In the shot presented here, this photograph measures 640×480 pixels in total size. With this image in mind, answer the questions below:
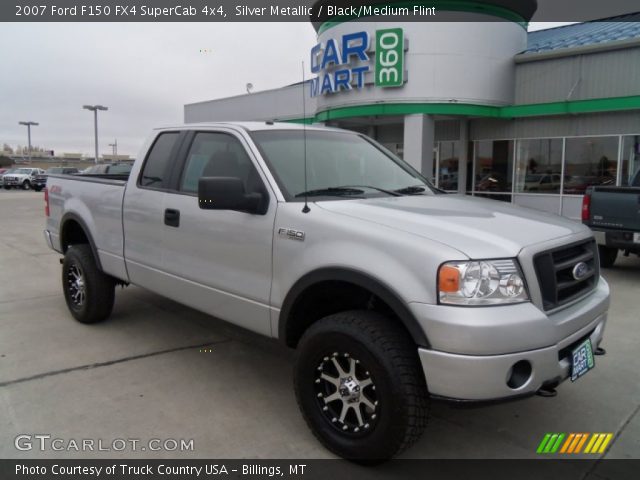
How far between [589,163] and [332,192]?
13.5m

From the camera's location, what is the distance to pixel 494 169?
17.1m

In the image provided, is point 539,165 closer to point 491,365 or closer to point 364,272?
point 364,272

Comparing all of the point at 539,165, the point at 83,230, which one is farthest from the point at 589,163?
the point at 83,230

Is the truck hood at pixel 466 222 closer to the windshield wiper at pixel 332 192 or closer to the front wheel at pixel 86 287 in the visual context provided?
the windshield wiper at pixel 332 192

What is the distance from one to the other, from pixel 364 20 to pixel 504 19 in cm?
405

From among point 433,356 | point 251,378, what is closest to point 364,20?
point 251,378

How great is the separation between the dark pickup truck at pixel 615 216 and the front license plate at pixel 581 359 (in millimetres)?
5486

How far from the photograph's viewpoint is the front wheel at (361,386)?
2.73 m

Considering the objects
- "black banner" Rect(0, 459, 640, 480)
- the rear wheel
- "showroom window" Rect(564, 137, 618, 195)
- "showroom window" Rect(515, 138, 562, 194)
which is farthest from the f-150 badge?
"showroom window" Rect(515, 138, 562, 194)

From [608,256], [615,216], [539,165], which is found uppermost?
[539,165]

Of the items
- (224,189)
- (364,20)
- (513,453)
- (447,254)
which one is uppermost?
(364,20)

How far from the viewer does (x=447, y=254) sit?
263 centimetres

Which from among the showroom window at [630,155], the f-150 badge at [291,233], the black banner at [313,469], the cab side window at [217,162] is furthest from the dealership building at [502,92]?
the f-150 badge at [291,233]

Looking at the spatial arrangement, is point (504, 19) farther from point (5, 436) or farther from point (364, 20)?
point (5, 436)
